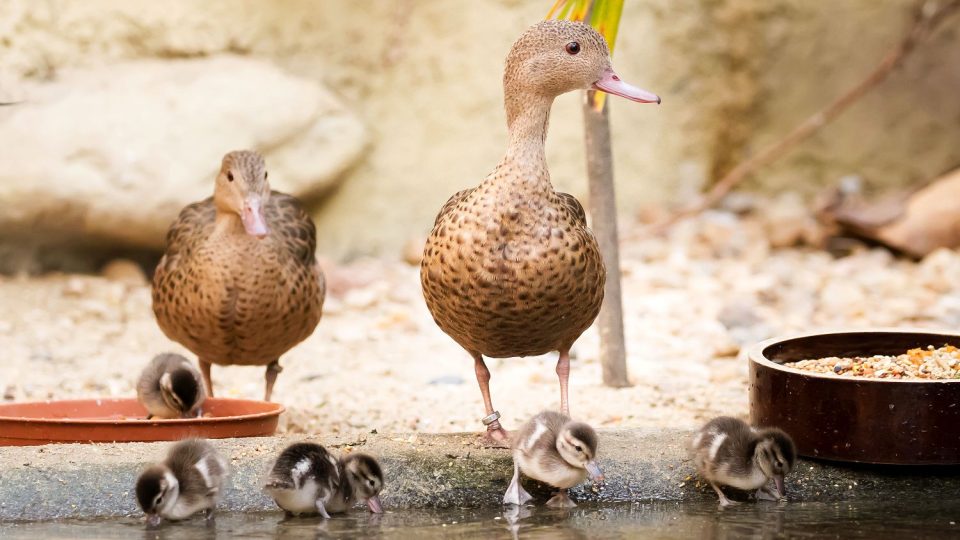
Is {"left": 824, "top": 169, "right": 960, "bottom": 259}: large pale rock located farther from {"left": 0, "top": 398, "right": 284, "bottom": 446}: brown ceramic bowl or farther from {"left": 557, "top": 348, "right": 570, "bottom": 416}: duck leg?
{"left": 0, "top": 398, "right": 284, "bottom": 446}: brown ceramic bowl

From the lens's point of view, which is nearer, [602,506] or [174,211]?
[602,506]

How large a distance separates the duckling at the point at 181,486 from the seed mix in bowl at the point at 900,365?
189 centimetres

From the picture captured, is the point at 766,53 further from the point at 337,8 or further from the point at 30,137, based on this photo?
the point at 30,137

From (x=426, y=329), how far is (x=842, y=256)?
3020 mm

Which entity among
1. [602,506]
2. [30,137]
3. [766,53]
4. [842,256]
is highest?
[766,53]

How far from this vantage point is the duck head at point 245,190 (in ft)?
16.9

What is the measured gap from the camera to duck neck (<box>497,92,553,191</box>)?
4145 mm

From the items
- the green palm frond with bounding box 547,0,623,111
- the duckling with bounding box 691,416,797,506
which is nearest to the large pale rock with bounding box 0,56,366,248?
the green palm frond with bounding box 547,0,623,111

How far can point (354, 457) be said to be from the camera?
391cm

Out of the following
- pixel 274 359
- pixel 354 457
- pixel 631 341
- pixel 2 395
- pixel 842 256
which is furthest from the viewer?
pixel 842 256

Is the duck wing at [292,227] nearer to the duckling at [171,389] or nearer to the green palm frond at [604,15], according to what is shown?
the duckling at [171,389]

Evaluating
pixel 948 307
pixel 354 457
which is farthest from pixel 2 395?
pixel 948 307

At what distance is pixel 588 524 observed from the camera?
3.74m

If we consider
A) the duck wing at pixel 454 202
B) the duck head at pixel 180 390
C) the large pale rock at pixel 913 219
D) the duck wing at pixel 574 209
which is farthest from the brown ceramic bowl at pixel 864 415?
the large pale rock at pixel 913 219
